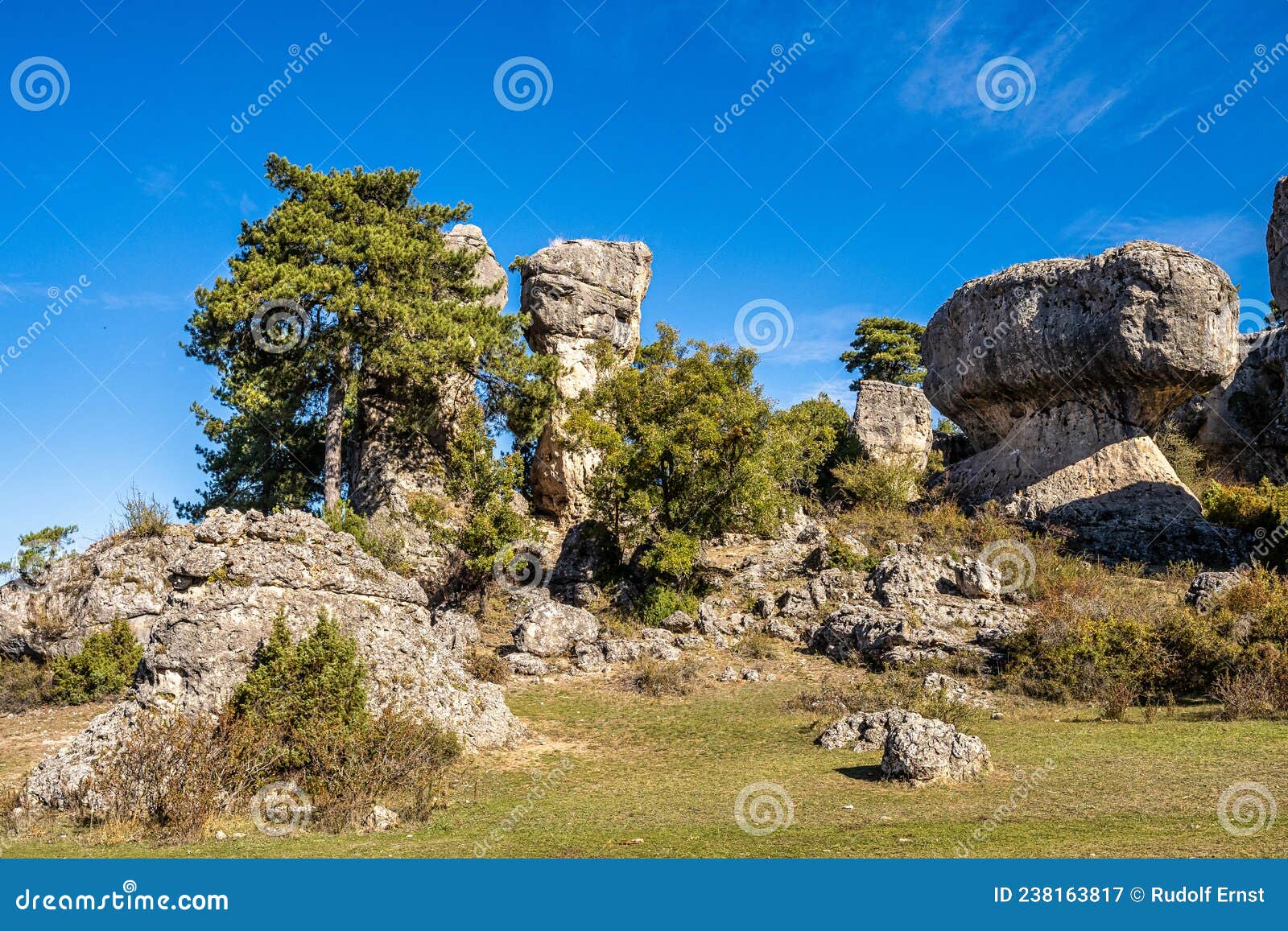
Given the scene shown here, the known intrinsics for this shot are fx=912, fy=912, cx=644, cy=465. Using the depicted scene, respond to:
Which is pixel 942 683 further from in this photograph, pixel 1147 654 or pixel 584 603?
pixel 584 603

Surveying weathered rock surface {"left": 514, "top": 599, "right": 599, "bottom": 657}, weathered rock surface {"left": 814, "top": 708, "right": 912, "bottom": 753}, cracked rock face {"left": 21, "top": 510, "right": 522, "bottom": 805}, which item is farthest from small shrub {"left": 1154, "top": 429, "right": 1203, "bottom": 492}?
cracked rock face {"left": 21, "top": 510, "right": 522, "bottom": 805}

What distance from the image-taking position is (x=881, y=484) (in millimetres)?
31312

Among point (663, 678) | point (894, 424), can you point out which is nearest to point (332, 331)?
point (663, 678)

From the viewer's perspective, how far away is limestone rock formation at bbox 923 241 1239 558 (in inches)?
1051

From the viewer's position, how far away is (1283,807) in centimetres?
825

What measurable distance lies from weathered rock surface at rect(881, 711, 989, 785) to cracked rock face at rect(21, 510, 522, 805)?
6163mm

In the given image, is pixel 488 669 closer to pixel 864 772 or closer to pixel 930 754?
pixel 864 772

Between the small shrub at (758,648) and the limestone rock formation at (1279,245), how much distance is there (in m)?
16.5

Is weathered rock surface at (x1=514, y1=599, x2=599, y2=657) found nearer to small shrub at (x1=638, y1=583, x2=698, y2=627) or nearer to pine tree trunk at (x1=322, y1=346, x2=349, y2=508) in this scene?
small shrub at (x1=638, y1=583, x2=698, y2=627)

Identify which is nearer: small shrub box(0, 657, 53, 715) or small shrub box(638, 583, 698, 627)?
small shrub box(0, 657, 53, 715)

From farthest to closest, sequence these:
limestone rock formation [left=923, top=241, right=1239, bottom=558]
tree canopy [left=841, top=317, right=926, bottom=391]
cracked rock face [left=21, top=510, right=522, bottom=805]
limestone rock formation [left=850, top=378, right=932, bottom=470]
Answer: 1. tree canopy [left=841, top=317, right=926, bottom=391]
2. limestone rock formation [left=850, top=378, right=932, bottom=470]
3. limestone rock formation [left=923, top=241, right=1239, bottom=558]
4. cracked rock face [left=21, top=510, right=522, bottom=805]

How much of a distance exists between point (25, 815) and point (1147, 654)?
1650cm

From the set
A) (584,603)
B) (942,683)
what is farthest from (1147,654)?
(584,603)

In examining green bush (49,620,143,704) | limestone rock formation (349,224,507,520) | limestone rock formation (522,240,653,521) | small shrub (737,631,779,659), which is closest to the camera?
green bush (49,620,143,704)
